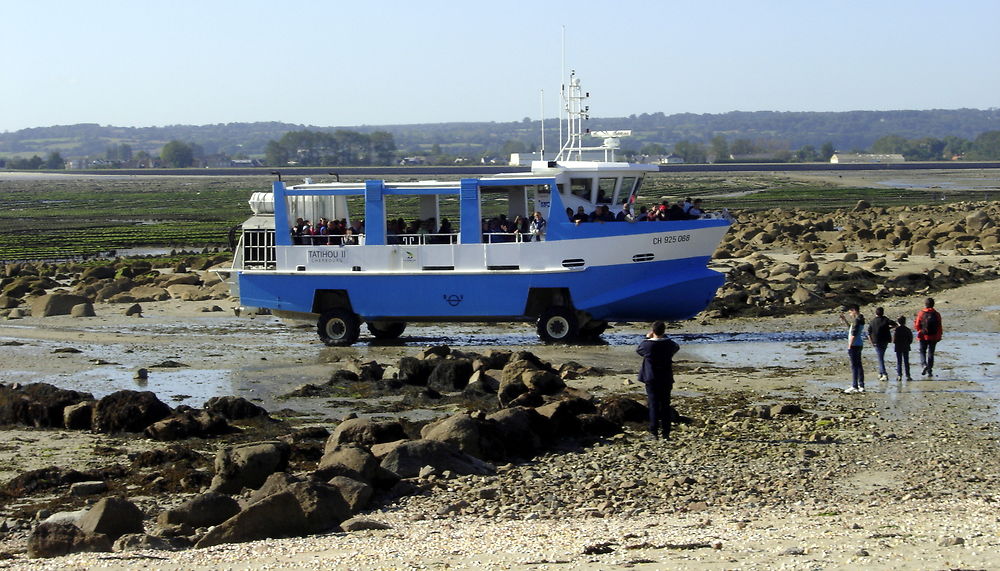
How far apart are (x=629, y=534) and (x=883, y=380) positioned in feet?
30.2

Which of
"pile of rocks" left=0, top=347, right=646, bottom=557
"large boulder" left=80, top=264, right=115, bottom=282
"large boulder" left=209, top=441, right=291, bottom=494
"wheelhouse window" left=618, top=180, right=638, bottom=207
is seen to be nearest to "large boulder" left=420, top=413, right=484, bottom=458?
"pile of rocks" left=0, top=347, right=646, bottom=557

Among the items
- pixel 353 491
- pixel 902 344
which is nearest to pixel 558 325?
pixel 902 344

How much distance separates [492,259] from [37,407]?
356 inches

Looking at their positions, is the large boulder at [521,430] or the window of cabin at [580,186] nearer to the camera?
Result: the large boulder at [521,430]

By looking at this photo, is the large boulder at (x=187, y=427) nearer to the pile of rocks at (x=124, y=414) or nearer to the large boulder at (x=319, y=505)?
the pile of rocks at (x=124, y=414)

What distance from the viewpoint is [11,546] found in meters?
11.4

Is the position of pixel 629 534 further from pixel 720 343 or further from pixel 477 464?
pixel 720 343

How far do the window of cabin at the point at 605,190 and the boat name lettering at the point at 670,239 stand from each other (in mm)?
1399

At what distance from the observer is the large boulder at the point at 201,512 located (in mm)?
11750

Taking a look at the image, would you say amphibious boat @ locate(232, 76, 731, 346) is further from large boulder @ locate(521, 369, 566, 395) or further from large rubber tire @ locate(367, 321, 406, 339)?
large boulder @ locate(521, 369, 566, 395)

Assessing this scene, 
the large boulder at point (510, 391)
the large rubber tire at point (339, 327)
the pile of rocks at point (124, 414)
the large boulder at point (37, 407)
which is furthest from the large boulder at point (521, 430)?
the large rubber tire at point (339, 327)

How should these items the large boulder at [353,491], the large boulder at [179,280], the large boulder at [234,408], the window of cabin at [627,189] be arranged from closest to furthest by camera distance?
the large boulder at [353,491]
the large boulder at [234,408]
the window of cabin at [627,189]
the large boulder at [179,280]

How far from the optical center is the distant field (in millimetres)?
53219

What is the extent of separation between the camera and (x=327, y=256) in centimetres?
2473
